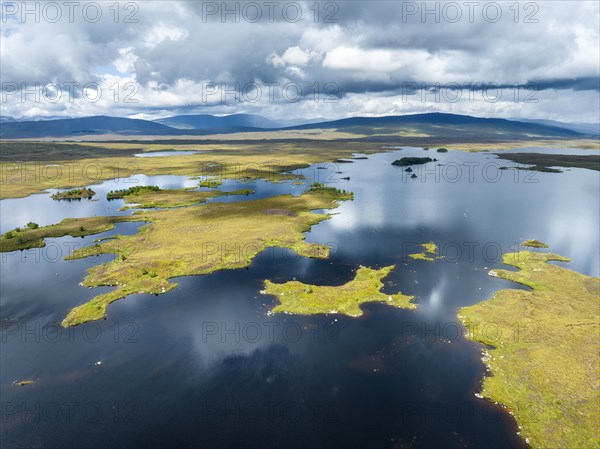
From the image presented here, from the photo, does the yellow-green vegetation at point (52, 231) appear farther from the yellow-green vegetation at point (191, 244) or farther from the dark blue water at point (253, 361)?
the yellow-green vegetation at point (191, 244)

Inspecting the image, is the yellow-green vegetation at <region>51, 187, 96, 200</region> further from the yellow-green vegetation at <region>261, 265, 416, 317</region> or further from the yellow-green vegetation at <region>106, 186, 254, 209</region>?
the yellow-green vegetation at <region>261, 265, 416, 317</region>

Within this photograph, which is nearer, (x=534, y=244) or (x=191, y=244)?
(x=191, y=244)

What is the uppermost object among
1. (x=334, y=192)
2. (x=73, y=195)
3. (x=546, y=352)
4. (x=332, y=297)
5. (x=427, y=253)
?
(x=334, y=192)

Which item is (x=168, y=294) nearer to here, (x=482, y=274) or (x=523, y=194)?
(x=482, y=274)

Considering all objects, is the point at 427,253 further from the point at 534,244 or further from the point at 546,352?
the point at 546,352

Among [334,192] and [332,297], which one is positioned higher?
[334,192]

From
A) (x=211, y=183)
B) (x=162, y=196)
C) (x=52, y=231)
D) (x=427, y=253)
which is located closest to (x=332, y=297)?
(x=427, y=253)

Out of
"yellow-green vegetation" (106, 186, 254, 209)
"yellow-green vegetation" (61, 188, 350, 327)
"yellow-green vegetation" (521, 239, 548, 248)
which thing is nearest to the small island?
"yellow-green vegetation" (106, 186, 254, 209)
